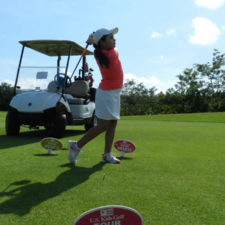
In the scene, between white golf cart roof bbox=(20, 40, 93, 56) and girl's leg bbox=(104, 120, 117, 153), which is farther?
white golf cart roof bbox=(20, 40, 93, 56)

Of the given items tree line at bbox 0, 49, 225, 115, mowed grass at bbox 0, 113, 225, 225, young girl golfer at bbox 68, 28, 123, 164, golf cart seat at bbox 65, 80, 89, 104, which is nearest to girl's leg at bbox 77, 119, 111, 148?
young girl golfer at bbox 68, 28, 123, 164

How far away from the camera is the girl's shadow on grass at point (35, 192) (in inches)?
77.6

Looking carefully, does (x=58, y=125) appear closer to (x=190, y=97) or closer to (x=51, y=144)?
(x=51, y=144)

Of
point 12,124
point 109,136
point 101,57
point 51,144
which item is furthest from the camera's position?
point 12,124

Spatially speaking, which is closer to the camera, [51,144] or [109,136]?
[109,136]

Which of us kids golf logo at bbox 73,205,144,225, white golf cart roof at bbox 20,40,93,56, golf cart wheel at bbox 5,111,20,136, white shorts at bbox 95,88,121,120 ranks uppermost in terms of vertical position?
white golf cart roof at bbox 20,40,93,56

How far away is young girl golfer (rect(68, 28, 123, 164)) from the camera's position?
356 centimetres

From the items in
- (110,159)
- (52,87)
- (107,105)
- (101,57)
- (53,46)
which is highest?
(53,46)

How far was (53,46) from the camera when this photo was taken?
7523 millimetres

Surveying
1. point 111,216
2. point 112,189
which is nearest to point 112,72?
point 112,189

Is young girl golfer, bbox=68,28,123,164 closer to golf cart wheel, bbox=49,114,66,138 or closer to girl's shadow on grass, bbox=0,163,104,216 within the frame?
girl's shadow on grass, bbox=0,163,104,216

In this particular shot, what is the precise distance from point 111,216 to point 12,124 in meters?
5.77

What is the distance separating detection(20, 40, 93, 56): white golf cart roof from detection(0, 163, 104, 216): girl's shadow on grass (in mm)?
4879

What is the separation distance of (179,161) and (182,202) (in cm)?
170
